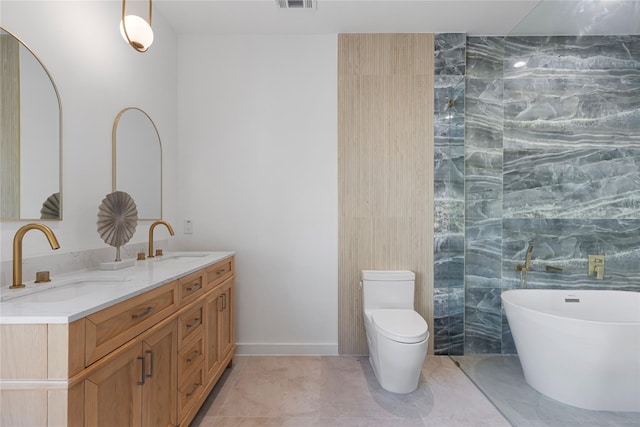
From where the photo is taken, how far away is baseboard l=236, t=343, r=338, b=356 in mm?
2520

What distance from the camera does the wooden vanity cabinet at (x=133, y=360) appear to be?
32.5 inches

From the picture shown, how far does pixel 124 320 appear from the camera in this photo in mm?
1069

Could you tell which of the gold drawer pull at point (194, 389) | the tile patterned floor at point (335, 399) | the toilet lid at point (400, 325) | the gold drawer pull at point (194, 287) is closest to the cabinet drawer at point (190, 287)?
the gold drawer pull at point (194, 287)

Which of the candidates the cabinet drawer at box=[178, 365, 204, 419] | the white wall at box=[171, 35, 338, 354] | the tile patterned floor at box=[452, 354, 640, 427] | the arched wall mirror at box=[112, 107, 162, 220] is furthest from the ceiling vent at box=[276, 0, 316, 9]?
the tile patterned floor at box=[452, 354, 640, 427]

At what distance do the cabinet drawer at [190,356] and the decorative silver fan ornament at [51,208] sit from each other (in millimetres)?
860

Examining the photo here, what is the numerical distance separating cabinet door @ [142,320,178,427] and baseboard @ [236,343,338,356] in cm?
113

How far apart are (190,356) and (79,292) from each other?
2.24 feet

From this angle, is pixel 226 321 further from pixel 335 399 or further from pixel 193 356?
pixel 335 399

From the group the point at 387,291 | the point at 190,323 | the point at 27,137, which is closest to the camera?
the point at 27,137

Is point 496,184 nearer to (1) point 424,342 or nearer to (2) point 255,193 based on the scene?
(1) point 424,342

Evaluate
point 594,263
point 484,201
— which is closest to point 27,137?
point 484,201

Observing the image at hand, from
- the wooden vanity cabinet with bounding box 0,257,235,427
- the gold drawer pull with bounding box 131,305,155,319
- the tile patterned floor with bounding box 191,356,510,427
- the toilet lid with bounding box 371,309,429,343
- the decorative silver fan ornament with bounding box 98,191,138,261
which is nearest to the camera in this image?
the wooden vanity cabinet with bounding box 0,257,235,427

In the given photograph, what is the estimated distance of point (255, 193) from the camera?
2.54m

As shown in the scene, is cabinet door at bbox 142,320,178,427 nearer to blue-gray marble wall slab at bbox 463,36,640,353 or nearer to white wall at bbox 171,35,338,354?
white wall at bbox 171,35,338,354
